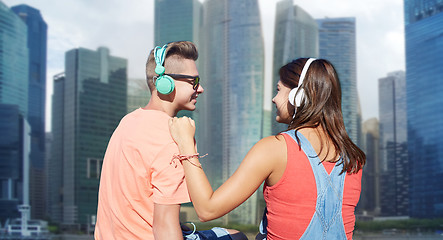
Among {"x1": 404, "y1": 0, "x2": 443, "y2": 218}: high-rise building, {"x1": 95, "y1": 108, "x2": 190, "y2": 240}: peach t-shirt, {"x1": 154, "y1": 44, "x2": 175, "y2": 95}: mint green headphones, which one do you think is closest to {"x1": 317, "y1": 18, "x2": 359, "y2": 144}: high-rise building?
{"x1": 404, "y1": 0, "x2": 443, "y2": 218}: high-rise building

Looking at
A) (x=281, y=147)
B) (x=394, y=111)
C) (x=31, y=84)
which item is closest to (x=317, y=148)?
(x=281, y=147)

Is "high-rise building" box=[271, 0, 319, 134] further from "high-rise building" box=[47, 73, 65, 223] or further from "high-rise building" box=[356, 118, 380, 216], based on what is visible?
"high-rise building" box=[47, 73, 65, 223]

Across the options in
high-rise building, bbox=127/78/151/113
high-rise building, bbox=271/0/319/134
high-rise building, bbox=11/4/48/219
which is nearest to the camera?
high-rise building, bbox=271/0/319/134

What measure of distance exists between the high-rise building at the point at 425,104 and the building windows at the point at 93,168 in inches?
1820

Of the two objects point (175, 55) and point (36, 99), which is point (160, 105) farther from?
point (36, 99)

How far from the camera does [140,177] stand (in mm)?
1603

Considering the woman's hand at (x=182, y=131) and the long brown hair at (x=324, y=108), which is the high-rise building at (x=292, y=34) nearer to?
the long brown hair at (x=324, y=108)

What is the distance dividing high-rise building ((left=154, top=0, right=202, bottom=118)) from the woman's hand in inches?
2754

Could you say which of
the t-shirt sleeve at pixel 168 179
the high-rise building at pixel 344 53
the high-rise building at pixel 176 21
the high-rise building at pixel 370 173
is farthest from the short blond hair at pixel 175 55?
the high-rise building at pixel 176 21

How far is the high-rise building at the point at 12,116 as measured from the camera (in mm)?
69812

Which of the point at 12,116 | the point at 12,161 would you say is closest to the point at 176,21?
the point at 12,116

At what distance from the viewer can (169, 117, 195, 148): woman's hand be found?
1.59 meters

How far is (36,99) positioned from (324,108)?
97.3 meters

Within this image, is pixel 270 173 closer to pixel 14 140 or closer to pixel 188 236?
pixel 188 236
